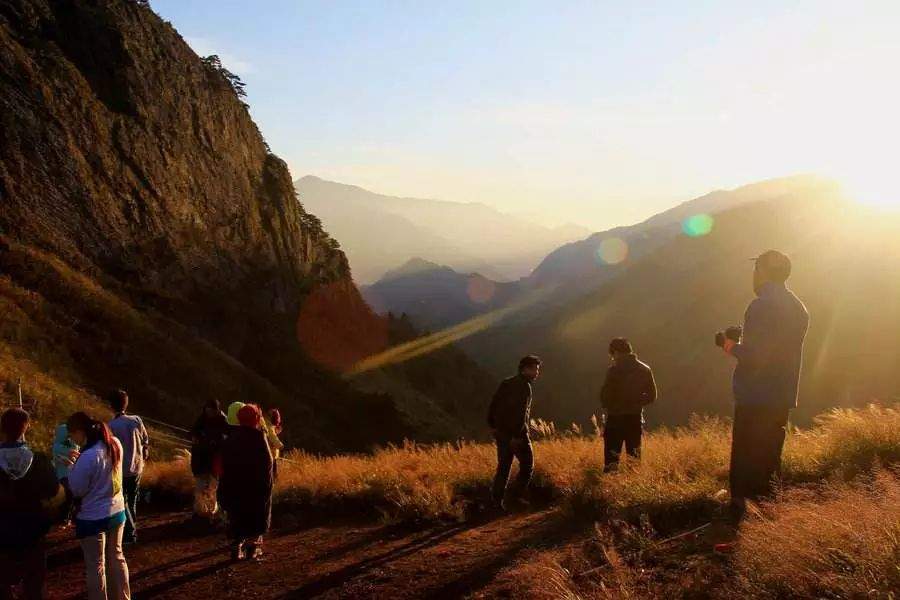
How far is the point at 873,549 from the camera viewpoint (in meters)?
3.54

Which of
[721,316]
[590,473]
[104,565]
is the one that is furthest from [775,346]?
[721,316]

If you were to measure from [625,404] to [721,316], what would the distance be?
91728 millimetres

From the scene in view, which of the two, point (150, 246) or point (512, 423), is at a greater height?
point (150, 246)

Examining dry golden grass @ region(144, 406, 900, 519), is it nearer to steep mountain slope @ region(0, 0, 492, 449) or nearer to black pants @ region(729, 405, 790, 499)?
black pants @ region(729, 405, 790, 499)

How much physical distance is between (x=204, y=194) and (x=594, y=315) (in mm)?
84921

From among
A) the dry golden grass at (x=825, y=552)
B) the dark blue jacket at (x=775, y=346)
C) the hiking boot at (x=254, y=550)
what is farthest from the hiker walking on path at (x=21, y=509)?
the dark blue jacket at (x=775, y=346)

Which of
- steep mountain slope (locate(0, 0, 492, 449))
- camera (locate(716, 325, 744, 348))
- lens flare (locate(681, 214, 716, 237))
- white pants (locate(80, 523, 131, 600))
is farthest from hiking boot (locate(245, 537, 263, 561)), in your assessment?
lens flare (locate(681, 214, 716, 237))

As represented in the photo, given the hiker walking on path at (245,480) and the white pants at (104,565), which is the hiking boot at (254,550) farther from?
the white pants at (104,565)

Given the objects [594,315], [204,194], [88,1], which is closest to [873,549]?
[204,194]

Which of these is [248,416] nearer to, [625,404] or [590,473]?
[590,473]

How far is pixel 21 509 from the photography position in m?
5.11

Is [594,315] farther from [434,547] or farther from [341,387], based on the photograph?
[434,547]

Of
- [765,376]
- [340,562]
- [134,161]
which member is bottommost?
[340,562]

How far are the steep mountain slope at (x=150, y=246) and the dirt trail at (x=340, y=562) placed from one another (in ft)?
34.2
